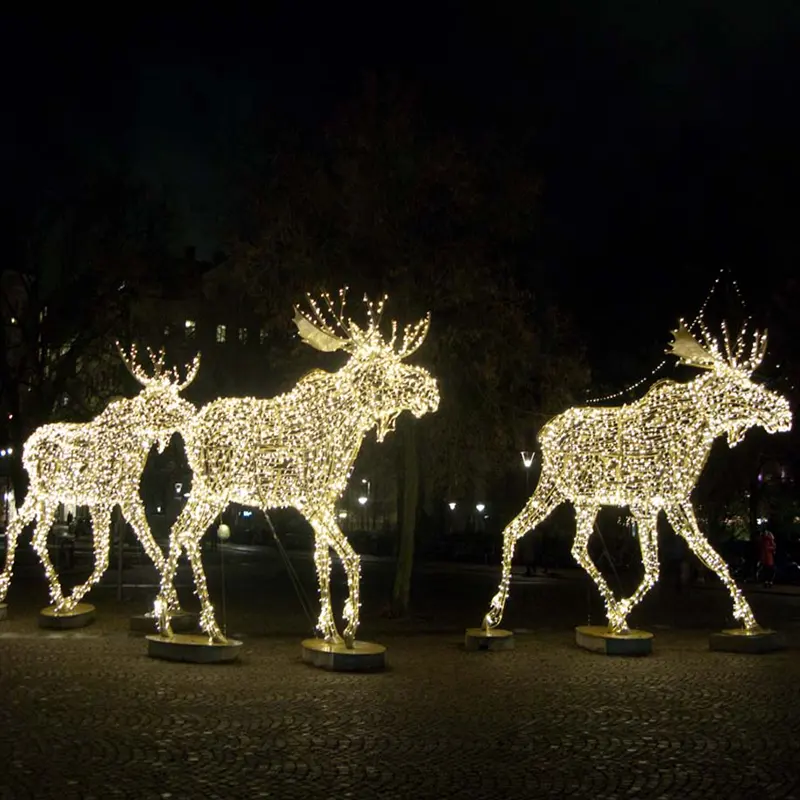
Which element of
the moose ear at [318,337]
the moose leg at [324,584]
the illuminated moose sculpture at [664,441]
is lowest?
the moose leg at [324,584]

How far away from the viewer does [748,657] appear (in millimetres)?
13312

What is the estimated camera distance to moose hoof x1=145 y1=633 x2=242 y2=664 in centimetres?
1223

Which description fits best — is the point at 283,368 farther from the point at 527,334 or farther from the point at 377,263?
the point at 527,334

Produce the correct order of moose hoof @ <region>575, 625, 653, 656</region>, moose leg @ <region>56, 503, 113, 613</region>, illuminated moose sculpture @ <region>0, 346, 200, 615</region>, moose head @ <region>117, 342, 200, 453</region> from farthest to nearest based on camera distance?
1. moose leg @ <region>56, 503, 113, 613</region>
2. illuminated moose sculpture @ <region>0, 346, 200, 615</region>
3. moose head @ <region>117, 342, 200, 453</region>
4. moose hoof @ <region>575, 625, 653, 656</region>

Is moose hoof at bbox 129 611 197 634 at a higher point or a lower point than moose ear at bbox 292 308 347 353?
lower

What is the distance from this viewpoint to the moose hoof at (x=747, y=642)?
13.7 m

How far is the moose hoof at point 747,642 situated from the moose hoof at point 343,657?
469cm

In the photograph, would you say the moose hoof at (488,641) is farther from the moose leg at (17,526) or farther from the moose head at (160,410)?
the moose leg at (17,526)

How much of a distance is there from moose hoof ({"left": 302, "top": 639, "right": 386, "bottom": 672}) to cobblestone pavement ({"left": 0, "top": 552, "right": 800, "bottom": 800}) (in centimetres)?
19

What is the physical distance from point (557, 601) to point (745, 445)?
394 inches

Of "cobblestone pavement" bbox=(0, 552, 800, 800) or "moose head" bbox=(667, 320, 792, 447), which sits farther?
"moose head" bbox=(667, 320, 792, 447)

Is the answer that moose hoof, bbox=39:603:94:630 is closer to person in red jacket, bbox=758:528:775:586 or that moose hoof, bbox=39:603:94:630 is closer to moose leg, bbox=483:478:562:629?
moose leg, bbox=483:478:562:629

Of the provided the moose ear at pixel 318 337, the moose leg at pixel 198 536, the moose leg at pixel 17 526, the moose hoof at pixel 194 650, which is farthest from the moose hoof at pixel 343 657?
the moose leg at pixel 17 526

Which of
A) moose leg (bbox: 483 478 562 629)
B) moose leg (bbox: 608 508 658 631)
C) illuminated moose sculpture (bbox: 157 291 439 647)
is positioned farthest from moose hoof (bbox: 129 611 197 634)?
moose leg (bbox: 608 508 658 631)
